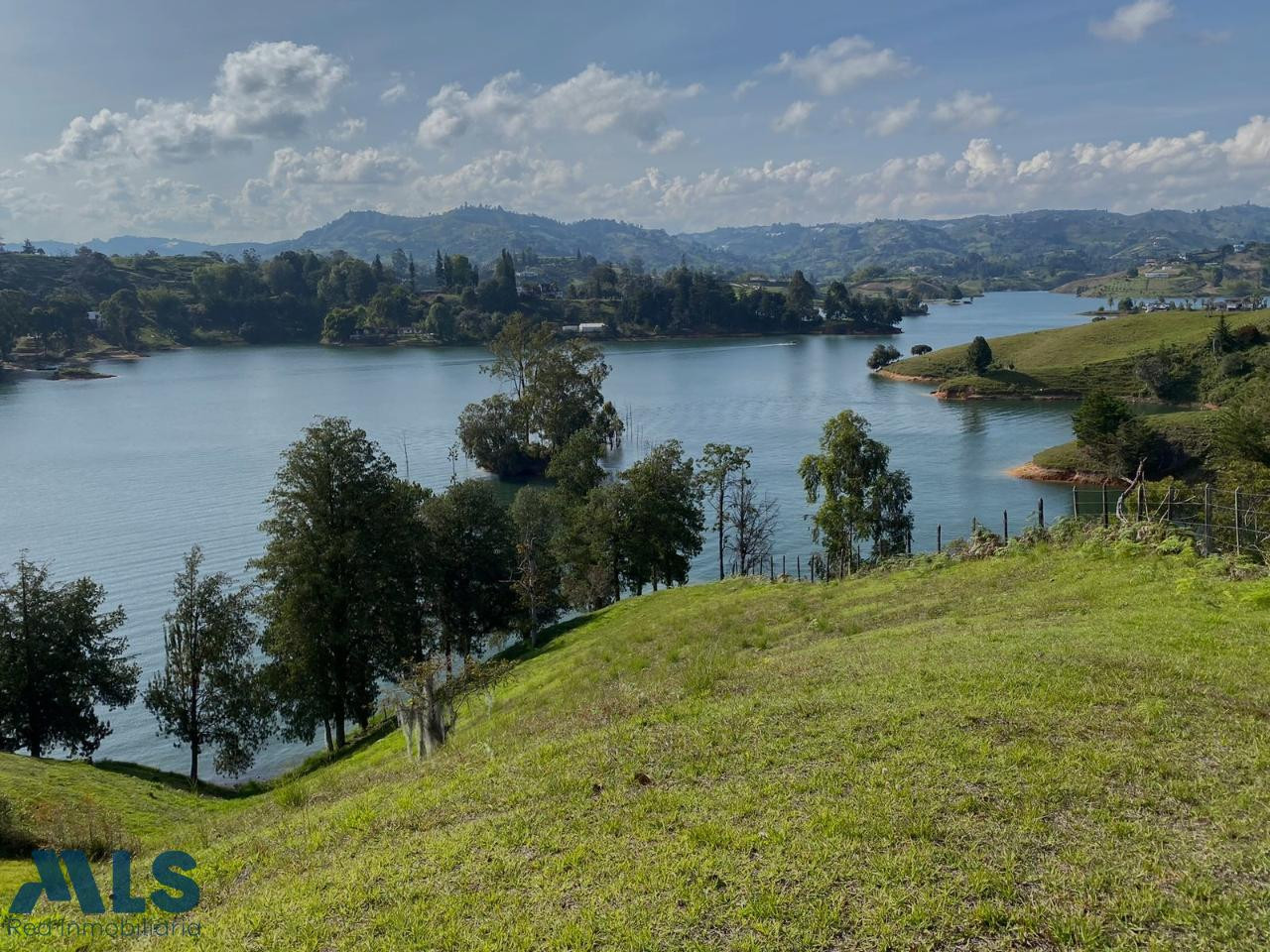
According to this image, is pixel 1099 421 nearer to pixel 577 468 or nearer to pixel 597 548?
pixel 577 468

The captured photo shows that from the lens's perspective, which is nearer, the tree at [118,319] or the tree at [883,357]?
the tree at [883,357]

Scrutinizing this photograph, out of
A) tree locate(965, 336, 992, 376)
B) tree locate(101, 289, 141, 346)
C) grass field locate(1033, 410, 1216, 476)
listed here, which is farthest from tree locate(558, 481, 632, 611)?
tree locate(101, 289, 141, 346)

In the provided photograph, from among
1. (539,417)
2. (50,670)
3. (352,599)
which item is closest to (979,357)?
(539,417)

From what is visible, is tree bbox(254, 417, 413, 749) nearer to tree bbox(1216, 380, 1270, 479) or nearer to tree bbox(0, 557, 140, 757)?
tree bbox(0, 557, 140, 757)

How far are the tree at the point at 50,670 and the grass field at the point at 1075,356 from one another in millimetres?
118233

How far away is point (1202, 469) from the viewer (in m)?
72.9

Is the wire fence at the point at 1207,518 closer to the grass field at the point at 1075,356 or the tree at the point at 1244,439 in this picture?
the tree at the point at 1244,439

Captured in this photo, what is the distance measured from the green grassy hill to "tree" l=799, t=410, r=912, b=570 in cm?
2839

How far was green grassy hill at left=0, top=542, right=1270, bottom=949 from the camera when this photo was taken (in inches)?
282

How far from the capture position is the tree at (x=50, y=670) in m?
31.4

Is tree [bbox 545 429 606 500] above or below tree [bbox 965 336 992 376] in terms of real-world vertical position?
below

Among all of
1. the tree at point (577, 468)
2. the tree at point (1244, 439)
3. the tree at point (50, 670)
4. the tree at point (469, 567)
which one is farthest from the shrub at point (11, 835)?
the tree at point (1244, 439)

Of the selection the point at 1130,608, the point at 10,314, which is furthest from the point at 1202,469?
the point at 10,314

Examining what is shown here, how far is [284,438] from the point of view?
303 feet
